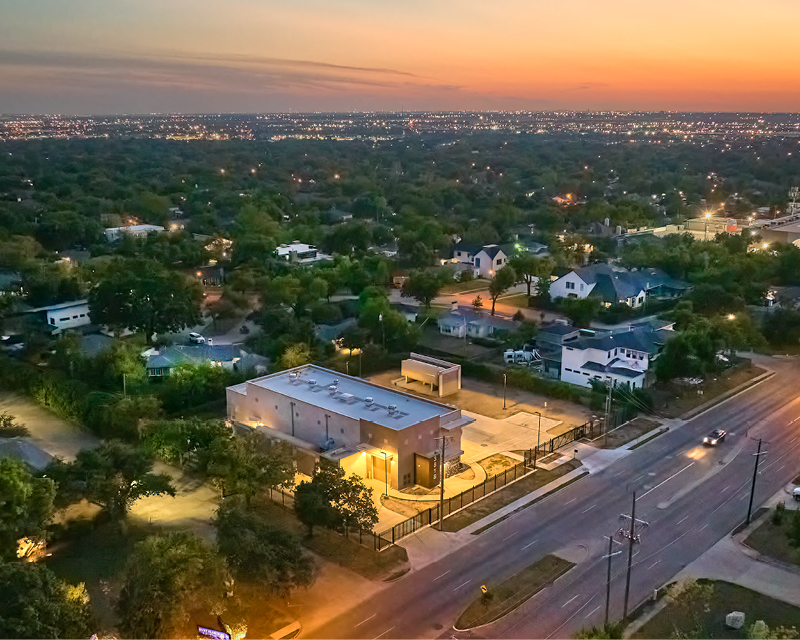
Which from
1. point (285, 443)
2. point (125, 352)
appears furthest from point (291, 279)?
point (285, 443)

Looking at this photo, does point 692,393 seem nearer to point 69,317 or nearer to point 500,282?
point 500,282

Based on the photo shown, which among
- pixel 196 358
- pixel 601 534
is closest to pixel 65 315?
pixel 196 358

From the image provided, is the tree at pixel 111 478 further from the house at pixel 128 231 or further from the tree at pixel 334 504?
the house at pixel 128 231

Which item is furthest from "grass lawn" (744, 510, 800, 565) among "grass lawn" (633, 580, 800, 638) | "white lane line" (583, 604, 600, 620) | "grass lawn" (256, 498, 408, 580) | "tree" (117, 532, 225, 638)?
"tree" (117, 532, 225, 638)

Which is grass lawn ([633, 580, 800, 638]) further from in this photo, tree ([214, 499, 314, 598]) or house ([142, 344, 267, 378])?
house ([142, 344, 267, 378])

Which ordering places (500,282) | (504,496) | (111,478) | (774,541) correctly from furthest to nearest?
(500,282), (504,496), (111,478), (774,541)

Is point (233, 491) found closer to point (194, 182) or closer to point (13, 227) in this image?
point (13, 227)
